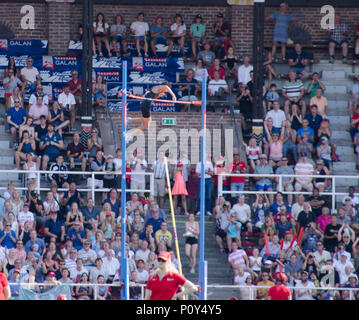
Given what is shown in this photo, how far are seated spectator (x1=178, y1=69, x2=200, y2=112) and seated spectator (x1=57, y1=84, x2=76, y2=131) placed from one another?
2.57 meters

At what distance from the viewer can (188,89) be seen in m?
23.8

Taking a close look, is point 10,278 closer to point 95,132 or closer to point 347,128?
point 95,132

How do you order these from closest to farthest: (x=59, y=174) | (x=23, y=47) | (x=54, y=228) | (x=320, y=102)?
(x=54, y=228), (x=59, y=174), (x=320, y=102), (x=23, y=47)

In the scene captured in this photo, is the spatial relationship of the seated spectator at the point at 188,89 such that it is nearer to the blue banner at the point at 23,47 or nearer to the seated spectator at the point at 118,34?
the seated spectator at the point at 118,34

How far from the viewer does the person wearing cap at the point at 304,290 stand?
18.7 meters

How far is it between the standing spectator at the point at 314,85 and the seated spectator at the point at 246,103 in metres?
1.49

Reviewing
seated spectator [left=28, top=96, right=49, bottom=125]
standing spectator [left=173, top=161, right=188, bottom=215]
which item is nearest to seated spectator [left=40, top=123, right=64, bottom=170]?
seated spectator [left=28, top=96, right=49, bottom=125]

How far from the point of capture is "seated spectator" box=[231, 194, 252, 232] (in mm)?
20781

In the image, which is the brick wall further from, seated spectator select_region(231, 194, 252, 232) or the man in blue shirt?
the man in blue shirt

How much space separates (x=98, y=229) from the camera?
789 inches

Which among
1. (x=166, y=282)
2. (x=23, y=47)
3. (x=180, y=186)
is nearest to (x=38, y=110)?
(x=23, y=47)

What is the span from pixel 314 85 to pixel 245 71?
5.57 feet

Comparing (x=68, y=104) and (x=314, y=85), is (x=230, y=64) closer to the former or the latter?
(x=314, y=85)

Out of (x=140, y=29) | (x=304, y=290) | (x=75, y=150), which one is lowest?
(x=304, y=290)
